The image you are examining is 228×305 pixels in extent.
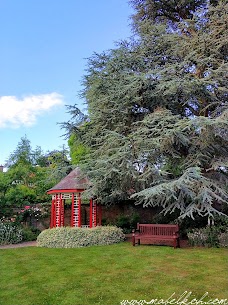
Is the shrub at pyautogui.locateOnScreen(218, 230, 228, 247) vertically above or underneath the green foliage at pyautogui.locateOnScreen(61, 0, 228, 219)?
underneath

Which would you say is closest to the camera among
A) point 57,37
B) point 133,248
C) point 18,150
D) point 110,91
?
point 133,248

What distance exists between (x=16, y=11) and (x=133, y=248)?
10084 mm

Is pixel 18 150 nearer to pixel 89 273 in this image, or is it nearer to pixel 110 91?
pixel 110 91

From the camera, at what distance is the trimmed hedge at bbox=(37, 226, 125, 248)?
10828 mm

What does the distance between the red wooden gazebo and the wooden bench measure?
231 centimetres

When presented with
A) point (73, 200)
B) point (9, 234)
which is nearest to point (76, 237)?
point (73, 200)

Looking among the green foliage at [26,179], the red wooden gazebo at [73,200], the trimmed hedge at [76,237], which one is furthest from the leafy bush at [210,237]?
the green foliage at [26,179]

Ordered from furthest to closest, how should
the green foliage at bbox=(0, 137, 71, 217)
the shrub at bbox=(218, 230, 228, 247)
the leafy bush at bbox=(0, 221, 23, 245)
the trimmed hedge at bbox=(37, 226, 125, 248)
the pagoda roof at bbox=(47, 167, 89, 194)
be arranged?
the green foliage at bbox=(0, 137, 71, 217), the pagoda roof at bbox=(47, 167, 89, 194), the leafy bush at bbox=(0, 221, 23, 245), the trimmed hedge at bbox=(37, 226, 125, 248), the shrub at bbox=(218, 230, 228, 247)

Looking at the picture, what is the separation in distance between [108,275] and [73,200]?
5936mm

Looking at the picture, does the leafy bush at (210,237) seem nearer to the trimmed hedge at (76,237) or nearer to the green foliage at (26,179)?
the trimmed hedge at (76,237)

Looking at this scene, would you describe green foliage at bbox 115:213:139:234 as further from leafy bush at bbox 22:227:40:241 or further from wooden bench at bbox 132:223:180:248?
leafy bush at bbox 22:227:40:241

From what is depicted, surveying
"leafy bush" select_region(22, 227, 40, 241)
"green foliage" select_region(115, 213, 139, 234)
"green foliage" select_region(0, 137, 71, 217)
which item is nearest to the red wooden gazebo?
"green foliage" select_region(0, 137, 71, 217)

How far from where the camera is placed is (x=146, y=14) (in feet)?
45.8

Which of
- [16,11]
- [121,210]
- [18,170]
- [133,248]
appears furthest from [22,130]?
[133,248]
